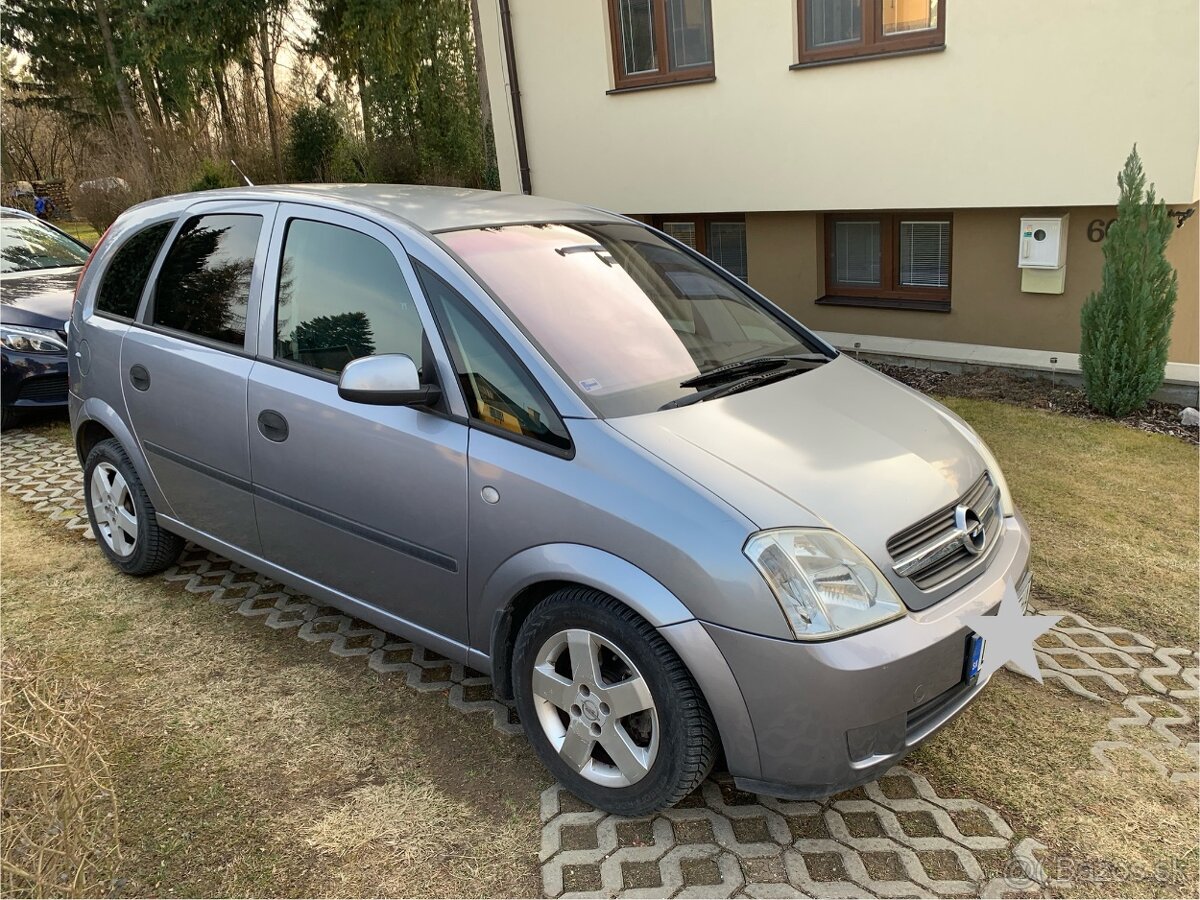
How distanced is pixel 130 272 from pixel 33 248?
17.9ft

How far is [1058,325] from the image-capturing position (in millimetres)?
7574

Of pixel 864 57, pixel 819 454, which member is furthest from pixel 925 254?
pixel 819 454

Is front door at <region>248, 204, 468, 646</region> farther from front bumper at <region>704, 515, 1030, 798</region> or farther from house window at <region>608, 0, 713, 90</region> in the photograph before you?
house window at <region>608, 0, 713, 90</region>

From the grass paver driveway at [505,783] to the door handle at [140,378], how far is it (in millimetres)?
1027

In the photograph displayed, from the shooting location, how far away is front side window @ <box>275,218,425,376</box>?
3018mm

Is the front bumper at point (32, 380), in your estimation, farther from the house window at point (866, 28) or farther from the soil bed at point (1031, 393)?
the soil bed at point (1031, 393)

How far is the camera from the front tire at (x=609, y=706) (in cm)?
240

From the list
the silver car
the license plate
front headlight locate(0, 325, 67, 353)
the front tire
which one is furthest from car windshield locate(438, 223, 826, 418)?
front headlight locate(0, 325, 67, 353)

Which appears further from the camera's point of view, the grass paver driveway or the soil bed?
the soil bed

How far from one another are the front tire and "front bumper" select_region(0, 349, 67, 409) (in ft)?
19.9

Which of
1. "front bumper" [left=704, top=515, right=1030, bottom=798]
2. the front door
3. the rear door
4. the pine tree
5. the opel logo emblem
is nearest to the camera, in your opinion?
"front bumper" [left=704, top=515, right=1030, bottom=798]

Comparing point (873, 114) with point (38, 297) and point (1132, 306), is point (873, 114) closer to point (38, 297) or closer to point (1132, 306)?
point (1132, 306)

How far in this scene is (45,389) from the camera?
23.3 feet

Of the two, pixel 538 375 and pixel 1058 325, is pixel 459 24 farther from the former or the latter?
pixel 538 375
